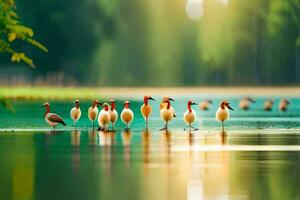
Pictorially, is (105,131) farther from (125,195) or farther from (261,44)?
(261,44)

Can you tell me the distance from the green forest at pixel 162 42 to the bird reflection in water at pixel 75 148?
55705 mm

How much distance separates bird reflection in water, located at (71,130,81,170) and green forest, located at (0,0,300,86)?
55.7 m

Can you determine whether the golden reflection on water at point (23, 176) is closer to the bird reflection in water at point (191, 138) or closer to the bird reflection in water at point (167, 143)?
the bird reflection in water at point (167, 143)

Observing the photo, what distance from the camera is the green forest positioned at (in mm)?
88188

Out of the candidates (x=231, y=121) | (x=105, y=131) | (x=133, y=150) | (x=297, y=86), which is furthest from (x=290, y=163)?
(x=297, y=86)

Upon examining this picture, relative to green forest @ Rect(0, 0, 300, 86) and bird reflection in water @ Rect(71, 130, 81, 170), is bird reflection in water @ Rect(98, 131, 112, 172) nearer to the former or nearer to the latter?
bird reflection in water @ Rect(71, 130, 81, 170)

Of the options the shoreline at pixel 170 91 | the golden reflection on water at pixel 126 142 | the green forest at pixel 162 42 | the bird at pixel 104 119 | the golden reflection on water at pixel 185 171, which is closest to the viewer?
the golden reflection on water at pixel 185 171

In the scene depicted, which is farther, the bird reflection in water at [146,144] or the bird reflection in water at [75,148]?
the bird reflection in water at [146,144]

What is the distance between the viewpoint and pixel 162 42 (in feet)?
388

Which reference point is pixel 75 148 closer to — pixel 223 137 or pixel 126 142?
pixel 126 142

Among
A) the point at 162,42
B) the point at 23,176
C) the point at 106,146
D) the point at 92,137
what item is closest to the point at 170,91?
the point at 162,42

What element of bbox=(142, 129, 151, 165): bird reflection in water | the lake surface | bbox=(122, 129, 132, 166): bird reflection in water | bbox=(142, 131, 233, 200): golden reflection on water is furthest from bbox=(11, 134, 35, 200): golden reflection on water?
bbox=(142, 129, 151, 165): bird reflection in water

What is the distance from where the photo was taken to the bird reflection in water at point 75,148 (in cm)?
2005

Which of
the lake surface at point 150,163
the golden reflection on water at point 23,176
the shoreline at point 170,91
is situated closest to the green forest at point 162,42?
the shoreline at point 170,91
